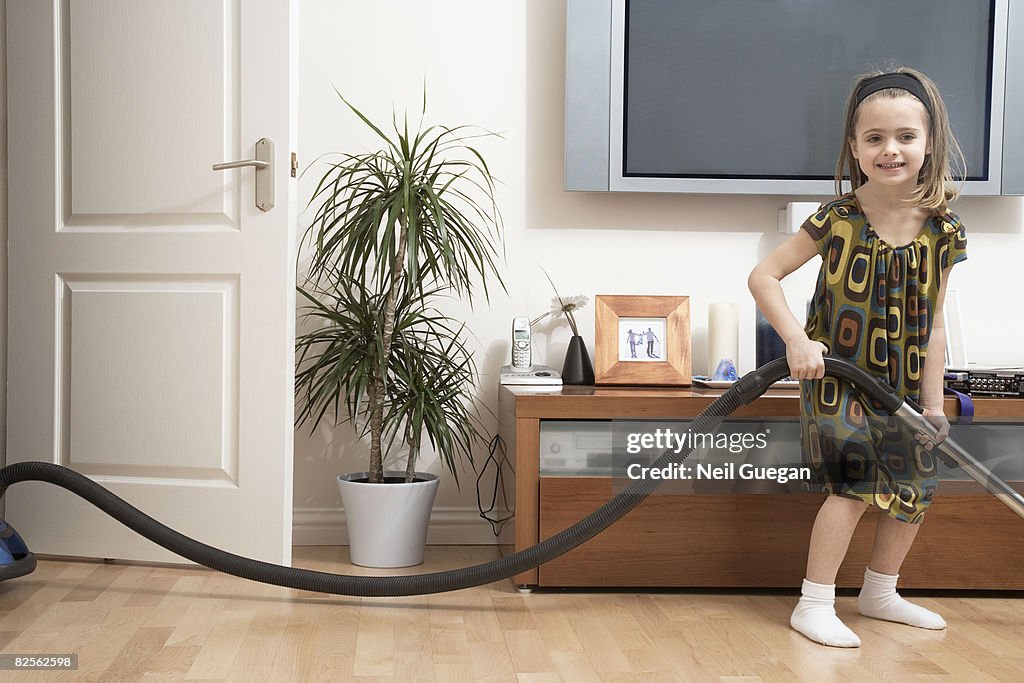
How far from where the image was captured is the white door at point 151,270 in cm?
229

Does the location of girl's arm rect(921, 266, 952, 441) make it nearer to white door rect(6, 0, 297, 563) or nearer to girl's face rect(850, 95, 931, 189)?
girl's face rect(850, 95, 931, 189)

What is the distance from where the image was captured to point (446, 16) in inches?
109

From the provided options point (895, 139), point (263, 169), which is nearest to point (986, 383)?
point (895, 139)

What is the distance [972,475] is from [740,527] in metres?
0.53

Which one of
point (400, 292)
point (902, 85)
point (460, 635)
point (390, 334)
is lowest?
point (460, 635)

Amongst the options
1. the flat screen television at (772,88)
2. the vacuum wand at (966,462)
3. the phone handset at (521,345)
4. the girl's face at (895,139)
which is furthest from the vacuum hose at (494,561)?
the flat screen television at (772,88)

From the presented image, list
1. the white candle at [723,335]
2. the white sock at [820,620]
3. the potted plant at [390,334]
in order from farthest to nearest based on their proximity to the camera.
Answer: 1. the white candle at [723,335]
2. the potted plant at [390,334]
3. the white sock at [820,620]

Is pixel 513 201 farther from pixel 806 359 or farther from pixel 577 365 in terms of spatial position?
pixel 806 359

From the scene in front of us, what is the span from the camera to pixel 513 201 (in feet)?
9.16

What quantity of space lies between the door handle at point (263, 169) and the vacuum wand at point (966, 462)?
1497 mm

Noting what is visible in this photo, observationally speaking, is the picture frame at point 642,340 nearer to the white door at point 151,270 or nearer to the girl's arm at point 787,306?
the girl's arm at point 787,306

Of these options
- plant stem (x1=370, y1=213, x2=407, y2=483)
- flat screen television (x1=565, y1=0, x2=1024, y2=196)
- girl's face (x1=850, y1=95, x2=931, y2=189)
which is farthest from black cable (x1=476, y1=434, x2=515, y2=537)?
girl's face (x1=850, y1=95, x2=931, y2=189)

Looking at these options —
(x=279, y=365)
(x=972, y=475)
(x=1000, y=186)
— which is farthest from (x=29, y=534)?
(x=1000, y=186)

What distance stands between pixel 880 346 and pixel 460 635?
1065mm
